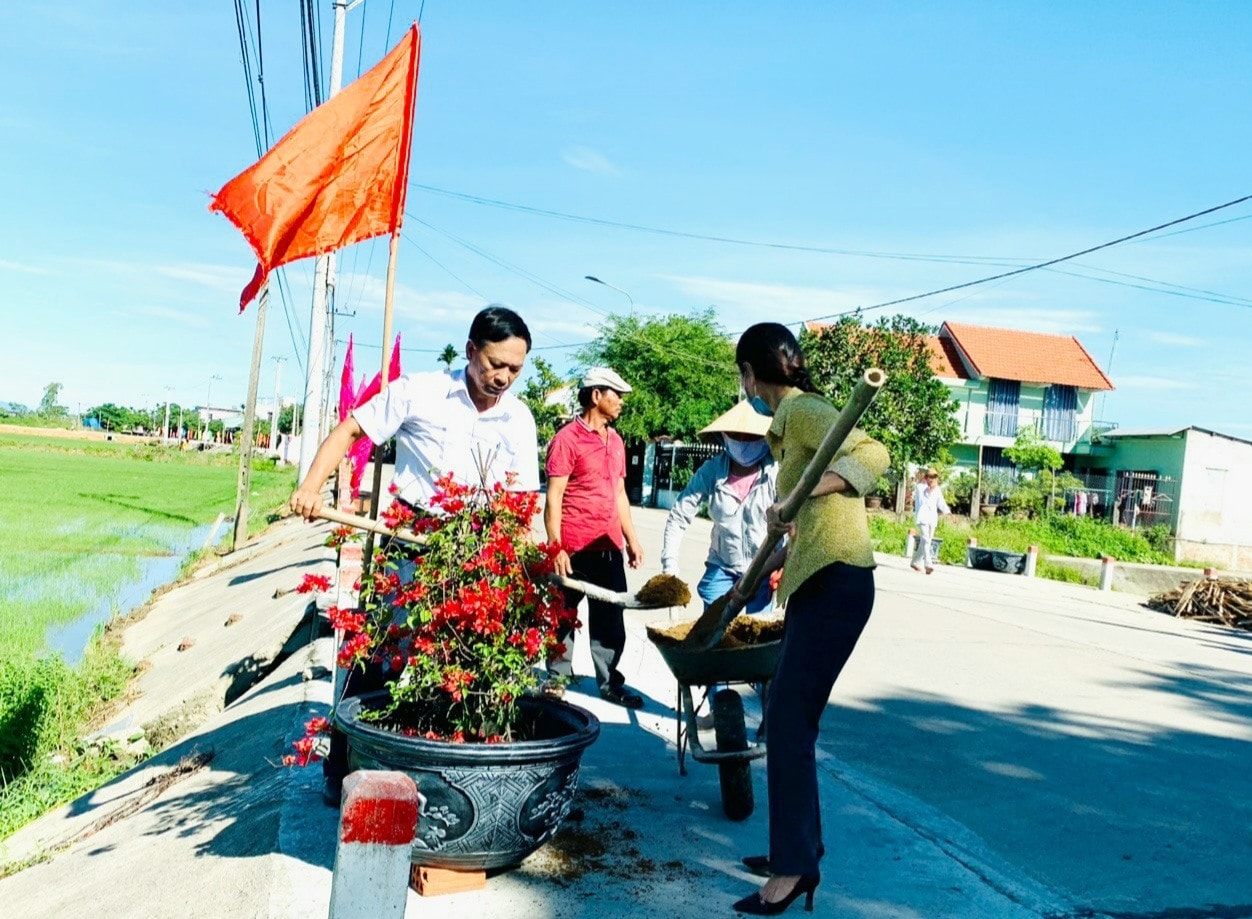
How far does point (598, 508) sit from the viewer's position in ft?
22.9

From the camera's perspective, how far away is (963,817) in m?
5.48

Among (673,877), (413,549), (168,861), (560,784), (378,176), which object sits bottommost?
(168,861)

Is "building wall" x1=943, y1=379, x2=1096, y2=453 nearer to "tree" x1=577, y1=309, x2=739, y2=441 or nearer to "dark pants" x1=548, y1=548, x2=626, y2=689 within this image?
"tree" x1=577, y1=309, x2=739, y2=441

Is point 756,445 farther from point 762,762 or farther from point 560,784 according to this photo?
point 560,784

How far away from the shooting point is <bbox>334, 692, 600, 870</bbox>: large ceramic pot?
140 inches

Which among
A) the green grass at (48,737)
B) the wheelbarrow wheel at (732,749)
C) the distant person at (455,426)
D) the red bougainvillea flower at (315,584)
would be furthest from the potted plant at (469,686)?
the green grass at (48,737)

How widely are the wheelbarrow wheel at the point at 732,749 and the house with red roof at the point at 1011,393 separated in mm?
42405

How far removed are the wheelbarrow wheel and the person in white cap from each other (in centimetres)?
127

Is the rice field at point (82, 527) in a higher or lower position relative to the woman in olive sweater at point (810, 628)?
lower

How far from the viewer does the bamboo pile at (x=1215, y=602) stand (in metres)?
16.9

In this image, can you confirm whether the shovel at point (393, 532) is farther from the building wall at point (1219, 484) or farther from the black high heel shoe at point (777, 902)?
the building wall at point (1219, 484)

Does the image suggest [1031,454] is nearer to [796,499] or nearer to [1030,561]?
[1030,561]

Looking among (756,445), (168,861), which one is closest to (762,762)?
(756,445)

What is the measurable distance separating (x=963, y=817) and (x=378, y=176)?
416 centimetres
